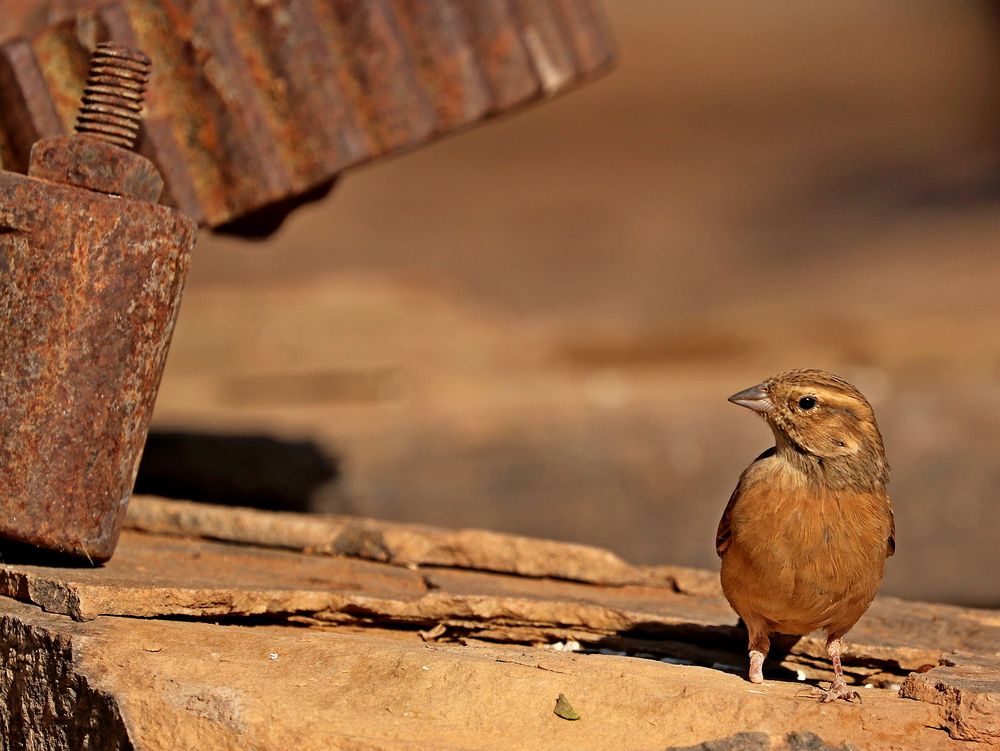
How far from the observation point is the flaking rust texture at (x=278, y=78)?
5043mm

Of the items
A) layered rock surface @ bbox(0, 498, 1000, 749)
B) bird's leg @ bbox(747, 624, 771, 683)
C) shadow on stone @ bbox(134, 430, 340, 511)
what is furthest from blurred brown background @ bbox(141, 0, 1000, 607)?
bird's leg @ bbox(747, 624, 771, 683)

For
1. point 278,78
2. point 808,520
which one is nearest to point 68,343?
point 278,78

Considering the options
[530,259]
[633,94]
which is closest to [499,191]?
[530,259]

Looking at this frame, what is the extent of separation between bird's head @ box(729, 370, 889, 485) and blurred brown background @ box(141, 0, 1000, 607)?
3.85 m

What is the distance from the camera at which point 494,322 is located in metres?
11.8

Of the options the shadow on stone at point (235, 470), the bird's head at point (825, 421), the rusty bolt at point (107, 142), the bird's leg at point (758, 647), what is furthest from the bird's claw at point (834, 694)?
the shadow on stone at point (235, 470)

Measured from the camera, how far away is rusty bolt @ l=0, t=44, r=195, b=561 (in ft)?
13.1

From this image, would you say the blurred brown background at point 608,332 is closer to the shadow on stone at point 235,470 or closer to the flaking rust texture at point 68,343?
the shadow on stone at point 235,470

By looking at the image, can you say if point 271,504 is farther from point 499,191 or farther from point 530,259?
point 499,191

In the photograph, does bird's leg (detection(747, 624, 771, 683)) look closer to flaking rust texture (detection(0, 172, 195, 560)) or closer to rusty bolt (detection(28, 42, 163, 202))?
flaking rust texture (detection(0, 172, 195, 560))

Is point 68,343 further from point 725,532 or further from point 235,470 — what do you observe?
point 235,470

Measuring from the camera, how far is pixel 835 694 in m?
3.69

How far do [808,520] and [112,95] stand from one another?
2455mm

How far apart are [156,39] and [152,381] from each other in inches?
65.5
